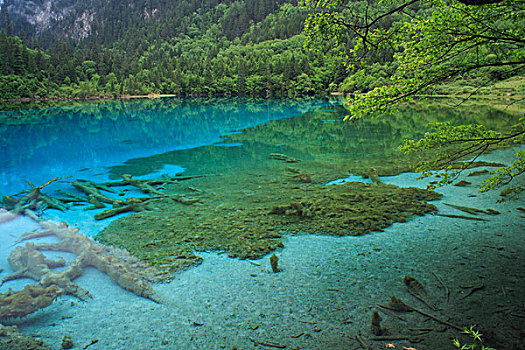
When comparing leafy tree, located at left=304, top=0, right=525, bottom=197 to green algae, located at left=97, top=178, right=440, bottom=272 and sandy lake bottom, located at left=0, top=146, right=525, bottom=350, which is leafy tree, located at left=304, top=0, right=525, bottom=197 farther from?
green algae, located at left=97, top=178, right=440, bottom=272

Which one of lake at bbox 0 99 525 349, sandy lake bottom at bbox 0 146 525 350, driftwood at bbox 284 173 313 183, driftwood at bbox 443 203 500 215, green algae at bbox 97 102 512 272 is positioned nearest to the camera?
sandy lake bottom at bbox 0 146 525 350

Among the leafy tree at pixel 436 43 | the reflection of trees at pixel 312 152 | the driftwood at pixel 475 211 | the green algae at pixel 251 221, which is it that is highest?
the leafy tree at pixel 436 43

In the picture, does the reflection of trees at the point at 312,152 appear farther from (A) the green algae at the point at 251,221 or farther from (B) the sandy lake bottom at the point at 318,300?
(B) the sandy lake bottom at the point at 318,300

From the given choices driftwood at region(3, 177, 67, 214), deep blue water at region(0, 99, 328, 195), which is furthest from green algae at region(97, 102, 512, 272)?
driftwood at region(3, 177, 67, 214)

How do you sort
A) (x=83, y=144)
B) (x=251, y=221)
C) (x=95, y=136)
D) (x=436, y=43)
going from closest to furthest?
(x=436, y=43), (x=251, y=221), (x=83, y=144), (x=95, y=136)

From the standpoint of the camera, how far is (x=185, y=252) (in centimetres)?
870

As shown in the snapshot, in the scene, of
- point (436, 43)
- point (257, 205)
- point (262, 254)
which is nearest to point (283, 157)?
point (257, 205)

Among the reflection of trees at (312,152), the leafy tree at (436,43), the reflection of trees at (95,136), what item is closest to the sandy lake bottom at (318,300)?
the leafy tree at (436,43)

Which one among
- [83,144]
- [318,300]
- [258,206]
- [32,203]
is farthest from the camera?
[83,144]

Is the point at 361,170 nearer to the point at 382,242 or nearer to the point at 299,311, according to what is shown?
the point at 382,242

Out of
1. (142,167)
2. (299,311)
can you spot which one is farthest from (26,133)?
(299,311)

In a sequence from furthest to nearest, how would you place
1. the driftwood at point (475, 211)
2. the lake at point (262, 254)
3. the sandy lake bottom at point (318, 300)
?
the driftwood at point (475, 211) → the lake at point (262, 254) → the sandy lake bottom at point (318, 300)

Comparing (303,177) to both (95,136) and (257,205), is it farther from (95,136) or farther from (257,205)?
(95,136)

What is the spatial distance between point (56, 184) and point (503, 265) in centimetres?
1781
